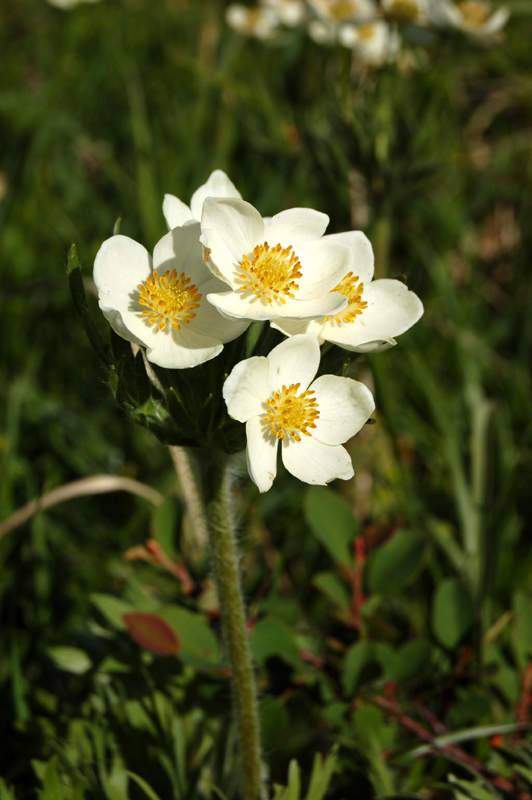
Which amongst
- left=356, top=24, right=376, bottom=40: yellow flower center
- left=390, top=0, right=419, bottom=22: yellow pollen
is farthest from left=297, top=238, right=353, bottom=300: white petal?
left=356, top=24, right=376, bottom=40: yellow flower center

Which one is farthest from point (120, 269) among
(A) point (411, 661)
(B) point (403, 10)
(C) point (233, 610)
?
(B) point (403, 10)

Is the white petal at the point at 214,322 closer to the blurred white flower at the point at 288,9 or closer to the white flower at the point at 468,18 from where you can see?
the white flower at the point at 468,18

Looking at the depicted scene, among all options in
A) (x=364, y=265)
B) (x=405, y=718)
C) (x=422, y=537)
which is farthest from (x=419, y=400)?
(x=364, y=265)

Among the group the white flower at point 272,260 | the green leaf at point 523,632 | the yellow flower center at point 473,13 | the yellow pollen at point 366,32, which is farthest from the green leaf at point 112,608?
the yellow flower center at point 473,13

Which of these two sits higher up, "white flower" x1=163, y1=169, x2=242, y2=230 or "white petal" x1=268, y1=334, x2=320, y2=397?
"white flower" x1=163, y1=169, x2=242, y2=230

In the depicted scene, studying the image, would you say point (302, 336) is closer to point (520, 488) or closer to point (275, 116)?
point (520, 488)

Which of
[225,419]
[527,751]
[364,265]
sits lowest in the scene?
[527,751]

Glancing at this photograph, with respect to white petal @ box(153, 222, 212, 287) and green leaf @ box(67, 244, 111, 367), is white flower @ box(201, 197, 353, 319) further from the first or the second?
green leaf @ box(67, 244, 111, 367)
